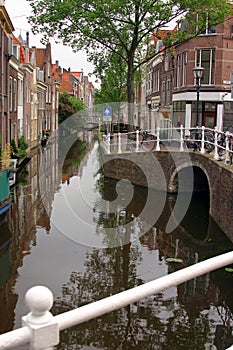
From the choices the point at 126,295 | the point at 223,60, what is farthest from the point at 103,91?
the point at 126,295

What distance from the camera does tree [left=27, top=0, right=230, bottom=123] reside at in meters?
20.5

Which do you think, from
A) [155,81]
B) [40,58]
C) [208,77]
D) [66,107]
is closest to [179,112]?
[208,77]

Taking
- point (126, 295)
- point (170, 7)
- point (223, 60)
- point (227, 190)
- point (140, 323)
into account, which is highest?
point (170, 7)

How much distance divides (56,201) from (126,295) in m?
14.7

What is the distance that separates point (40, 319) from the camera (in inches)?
62.0

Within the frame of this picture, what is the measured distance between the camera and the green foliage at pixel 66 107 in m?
59.5

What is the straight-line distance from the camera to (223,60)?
24.4 metres

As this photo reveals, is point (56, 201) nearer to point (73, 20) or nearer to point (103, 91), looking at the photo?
point (73, 20)

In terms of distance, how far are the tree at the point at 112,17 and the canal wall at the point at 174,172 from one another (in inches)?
167

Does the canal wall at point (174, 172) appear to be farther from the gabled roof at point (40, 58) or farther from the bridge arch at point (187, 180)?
the gabled roof at point (40, 58)

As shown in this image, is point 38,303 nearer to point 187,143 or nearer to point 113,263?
point 113,263

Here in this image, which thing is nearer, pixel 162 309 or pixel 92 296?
pixel 162 309

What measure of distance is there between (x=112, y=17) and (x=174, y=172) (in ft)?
27.6

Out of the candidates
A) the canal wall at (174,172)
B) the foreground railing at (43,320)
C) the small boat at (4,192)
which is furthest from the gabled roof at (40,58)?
the foreground railing at (43,320)
